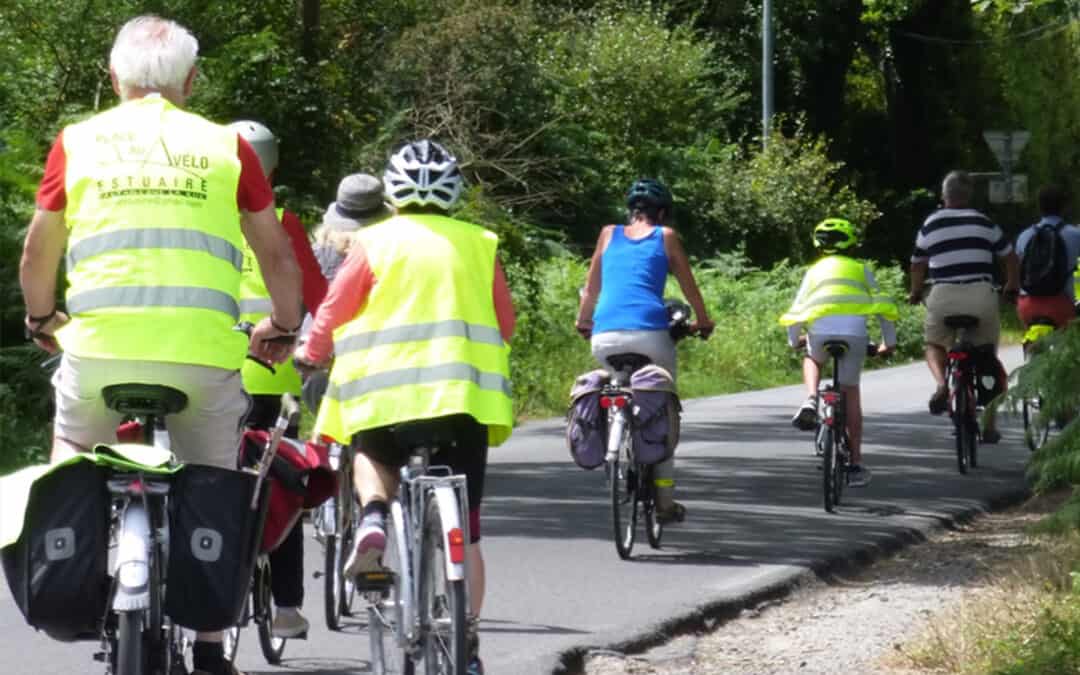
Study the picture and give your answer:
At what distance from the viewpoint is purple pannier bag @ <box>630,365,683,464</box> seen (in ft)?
35.8

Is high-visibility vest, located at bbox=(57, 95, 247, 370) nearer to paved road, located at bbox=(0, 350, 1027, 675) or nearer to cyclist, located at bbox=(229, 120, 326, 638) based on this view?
cyclist, located at bbox=(229, 120, 326, 638)

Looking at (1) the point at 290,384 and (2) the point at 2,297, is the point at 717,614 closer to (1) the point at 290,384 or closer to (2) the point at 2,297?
(1) the point at 290,384

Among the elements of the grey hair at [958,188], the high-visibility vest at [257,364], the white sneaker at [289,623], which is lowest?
the white sneaker at [289,623]

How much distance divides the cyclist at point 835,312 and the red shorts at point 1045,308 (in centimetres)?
257

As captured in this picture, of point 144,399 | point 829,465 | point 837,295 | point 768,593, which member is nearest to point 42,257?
point 144,399

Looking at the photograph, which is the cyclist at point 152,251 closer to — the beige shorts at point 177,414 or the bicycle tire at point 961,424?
the beige shorts at point 177,414

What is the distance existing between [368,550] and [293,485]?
0.32 metres

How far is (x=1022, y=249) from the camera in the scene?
16047mm

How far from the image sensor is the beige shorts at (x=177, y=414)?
5430mm

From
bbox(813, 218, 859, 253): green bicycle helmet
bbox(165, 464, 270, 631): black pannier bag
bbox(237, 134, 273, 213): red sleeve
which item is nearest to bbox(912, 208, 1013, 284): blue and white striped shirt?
bbox(813, 218, 859, 253): green bicycle helmet

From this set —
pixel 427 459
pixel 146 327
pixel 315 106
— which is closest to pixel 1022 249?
pixel 315 106

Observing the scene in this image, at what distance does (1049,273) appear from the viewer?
15.7 metres

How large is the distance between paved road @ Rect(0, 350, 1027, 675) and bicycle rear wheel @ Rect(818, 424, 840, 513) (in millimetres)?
112

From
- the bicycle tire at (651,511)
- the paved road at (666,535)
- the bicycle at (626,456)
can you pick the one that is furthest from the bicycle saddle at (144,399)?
the bicycle tire at (651,511)
